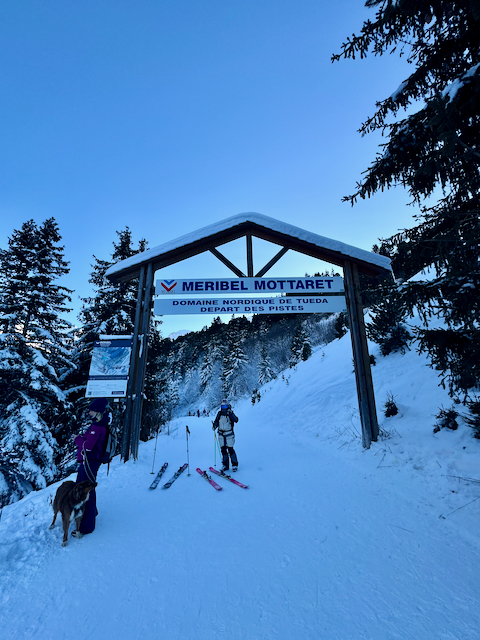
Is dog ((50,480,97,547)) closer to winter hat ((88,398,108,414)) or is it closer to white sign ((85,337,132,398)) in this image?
winter hat ((88,398,108,414))

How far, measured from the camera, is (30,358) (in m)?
11.0

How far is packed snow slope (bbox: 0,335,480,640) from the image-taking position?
2148mm

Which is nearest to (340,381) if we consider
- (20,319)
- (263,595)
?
(263,595)

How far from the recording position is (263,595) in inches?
96.5

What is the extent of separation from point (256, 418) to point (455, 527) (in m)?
13.4

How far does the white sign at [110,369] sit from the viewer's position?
7.64 metres

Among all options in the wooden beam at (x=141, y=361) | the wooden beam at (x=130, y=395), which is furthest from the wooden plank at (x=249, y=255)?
the wooden beam at (x=130, y=395)

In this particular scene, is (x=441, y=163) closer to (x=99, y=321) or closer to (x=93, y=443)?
(x=93, y=443)

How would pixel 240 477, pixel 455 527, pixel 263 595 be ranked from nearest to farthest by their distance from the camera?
pixel 263 595, pixel 455 527, pixel 240 477

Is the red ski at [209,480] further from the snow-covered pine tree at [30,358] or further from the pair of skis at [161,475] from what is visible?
the snow-covered pine tree at [30,358]

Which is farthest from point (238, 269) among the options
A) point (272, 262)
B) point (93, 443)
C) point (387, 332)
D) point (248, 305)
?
point (387, 332)

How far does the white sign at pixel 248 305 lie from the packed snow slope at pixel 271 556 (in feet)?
12.4

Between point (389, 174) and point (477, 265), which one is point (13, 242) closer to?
point (389, 174)

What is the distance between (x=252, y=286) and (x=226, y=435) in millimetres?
4141
